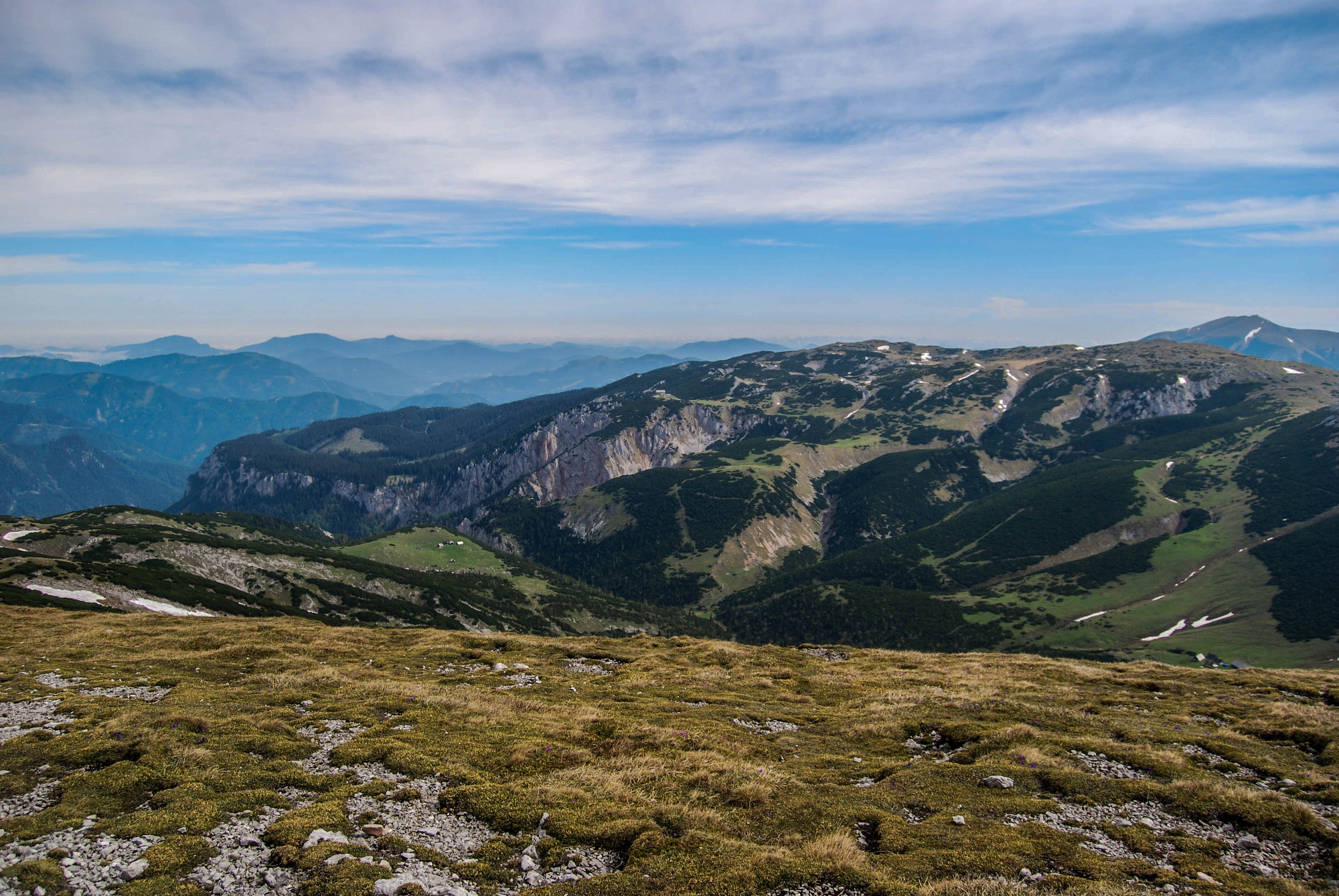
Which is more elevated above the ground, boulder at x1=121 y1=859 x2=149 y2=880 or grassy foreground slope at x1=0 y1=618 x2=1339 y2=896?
boulder at x1=121 y1=859 x2=149 y2=880

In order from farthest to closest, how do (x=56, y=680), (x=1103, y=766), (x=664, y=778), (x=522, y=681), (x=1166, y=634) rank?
(x=1166, y=634) → (x=522, y=681) → (x=56, y=680) → (x=1103, y=766) → (x=664, y=778)

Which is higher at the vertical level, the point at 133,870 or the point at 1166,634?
the point at 133,870

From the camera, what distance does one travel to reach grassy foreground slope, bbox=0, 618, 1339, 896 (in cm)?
1731

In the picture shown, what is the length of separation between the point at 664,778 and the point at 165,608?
3962 inches

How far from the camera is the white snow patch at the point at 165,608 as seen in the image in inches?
3435

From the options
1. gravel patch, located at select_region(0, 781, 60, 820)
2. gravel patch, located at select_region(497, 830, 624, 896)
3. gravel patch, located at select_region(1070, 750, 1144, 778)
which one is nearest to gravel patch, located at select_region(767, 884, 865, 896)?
gravel patch, located at select_region(497, 830, 624, 896)

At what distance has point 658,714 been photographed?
33.7 m

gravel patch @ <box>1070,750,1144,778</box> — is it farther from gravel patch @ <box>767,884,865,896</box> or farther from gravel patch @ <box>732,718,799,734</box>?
gravel patch @ <box>767,884,865,896</box>

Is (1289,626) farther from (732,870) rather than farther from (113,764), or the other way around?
(113,764)

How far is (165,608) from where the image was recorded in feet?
294

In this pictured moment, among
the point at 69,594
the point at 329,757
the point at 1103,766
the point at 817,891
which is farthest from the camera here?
the point at 69,594

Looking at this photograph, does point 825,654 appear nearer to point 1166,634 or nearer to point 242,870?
point 242,870

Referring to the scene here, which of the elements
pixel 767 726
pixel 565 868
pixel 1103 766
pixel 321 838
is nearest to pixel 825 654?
pixel 767 726

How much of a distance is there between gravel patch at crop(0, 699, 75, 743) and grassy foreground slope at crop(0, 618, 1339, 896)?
533mm
